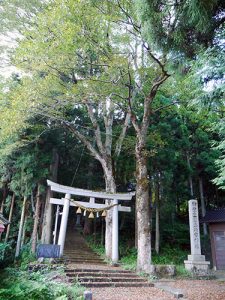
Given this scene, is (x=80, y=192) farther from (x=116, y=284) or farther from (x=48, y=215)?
(x=116, y=284)

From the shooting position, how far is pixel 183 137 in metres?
14.8

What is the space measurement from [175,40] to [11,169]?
11232mm

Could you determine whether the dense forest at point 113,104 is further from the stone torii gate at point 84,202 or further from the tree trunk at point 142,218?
the stone torii gate at point 84,202

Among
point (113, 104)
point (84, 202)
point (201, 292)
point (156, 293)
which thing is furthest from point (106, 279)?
point (113, 104)

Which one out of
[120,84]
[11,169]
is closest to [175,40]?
[120,84]

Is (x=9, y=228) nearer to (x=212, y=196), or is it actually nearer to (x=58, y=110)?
(x=58, y=110)

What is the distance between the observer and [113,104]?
12773mm

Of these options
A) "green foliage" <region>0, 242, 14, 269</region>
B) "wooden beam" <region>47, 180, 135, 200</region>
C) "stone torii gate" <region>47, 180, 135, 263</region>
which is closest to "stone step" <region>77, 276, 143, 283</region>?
"stone torii gate" <region>47, 180, 135, 263</region>

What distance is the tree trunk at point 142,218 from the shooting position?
9.33 meters

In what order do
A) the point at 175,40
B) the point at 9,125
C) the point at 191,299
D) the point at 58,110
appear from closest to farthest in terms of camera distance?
the point at 175,40
the point at 191,299
the point at 9,125
the point at 58,110

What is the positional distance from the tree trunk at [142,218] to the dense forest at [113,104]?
0.04 metres

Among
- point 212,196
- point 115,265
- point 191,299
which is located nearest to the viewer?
point 191,299

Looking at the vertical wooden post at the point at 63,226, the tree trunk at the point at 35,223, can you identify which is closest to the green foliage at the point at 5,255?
the tree trunk at the point at 35,223

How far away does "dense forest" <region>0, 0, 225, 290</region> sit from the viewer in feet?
17.6
